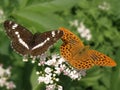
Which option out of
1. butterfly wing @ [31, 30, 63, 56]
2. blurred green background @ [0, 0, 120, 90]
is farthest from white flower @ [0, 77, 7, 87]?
butterfly wing @ [31, 30, 63, 56]

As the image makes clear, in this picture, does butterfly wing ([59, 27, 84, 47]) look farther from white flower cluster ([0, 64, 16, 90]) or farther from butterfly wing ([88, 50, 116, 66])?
white flower cluster ([0, 64, 16, 90])

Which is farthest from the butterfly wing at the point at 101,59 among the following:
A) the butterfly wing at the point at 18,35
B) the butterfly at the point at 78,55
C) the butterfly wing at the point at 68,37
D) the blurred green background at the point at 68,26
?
the butterfly wing at the point at 18,35

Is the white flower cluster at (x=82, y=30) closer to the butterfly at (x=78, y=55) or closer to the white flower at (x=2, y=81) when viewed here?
the white flower at (x=2, y=81)

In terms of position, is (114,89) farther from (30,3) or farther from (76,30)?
(76,30)

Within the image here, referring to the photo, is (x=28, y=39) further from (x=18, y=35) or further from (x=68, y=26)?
(x=68, y=26)

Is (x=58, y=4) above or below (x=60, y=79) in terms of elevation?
above

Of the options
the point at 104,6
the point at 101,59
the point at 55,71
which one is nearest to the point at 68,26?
the point at 55,71

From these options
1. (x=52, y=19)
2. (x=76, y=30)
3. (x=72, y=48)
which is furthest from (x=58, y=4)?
(x=76, y=30)
